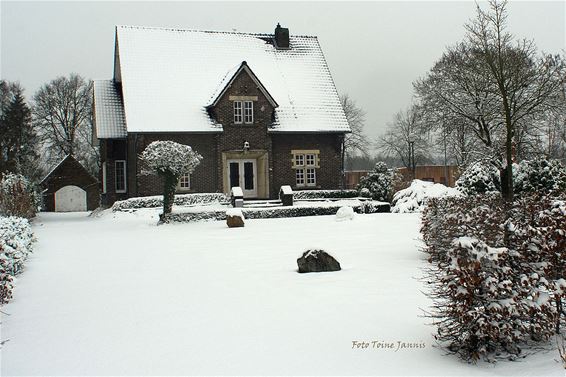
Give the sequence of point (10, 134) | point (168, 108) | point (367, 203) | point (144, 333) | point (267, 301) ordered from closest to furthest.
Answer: point (144, 333) < point (267, 301) < point (367, 203) < point (168, 108) < point (10, 134)

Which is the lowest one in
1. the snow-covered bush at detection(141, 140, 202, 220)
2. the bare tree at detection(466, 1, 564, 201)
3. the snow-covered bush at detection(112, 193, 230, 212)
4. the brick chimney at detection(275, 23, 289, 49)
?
the snow-covered bush at detection(112, 193, 230, 212)

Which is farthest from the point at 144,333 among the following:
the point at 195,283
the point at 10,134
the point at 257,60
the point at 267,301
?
the point at 10,134

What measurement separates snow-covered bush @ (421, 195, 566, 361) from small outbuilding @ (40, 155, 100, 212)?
124ft

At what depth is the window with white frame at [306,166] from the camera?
1177 inches

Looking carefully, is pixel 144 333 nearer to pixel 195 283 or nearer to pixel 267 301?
pixel 267 301

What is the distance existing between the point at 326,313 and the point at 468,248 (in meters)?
2.48

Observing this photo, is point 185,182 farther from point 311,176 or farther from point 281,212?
point 311,176

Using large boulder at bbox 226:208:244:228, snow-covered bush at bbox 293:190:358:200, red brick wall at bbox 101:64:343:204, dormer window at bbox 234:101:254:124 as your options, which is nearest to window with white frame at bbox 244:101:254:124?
dormer window at bbox 234:101:254:124

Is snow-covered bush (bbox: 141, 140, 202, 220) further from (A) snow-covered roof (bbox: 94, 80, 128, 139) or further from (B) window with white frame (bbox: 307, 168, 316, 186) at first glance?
(B) window with white frame (bbox: 307, 168, 316, 186)

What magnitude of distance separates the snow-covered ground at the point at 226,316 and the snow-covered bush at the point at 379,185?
14.2 meters

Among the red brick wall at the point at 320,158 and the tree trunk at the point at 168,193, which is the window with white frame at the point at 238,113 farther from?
the tree trunk at the point at 168,193

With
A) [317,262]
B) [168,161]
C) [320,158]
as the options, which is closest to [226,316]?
[317,262]

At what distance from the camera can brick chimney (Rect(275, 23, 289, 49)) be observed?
33500 mm

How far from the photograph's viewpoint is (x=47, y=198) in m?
40.2
